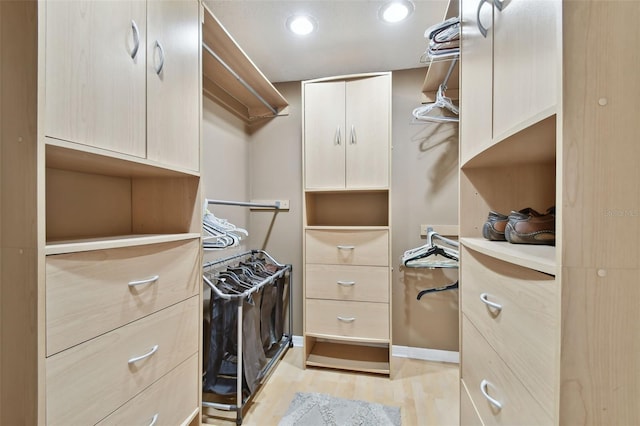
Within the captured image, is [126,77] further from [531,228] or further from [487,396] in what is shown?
[487,396]

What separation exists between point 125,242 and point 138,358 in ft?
1.32

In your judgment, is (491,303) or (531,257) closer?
(531,257)

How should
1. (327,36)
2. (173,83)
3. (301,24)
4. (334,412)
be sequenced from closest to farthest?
(173,83) < (334,412) < (301,24) < (327,36)

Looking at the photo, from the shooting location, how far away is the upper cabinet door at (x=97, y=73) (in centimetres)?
64

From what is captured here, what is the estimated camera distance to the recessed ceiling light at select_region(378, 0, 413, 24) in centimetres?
148

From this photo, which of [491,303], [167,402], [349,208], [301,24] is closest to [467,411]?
[491,303]

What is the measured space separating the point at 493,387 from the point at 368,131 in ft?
5.25

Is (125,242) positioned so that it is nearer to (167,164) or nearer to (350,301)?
(167,164)

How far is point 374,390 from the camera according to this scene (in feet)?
5.65

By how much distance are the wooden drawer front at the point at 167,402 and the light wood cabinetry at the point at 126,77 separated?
0.83m

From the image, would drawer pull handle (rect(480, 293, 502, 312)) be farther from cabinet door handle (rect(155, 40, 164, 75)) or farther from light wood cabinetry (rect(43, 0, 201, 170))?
cabinet door handle (rect(155, 40, 164, 75))

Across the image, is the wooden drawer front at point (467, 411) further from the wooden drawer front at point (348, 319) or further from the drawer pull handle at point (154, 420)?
the drawer pull handle at point (154, 420)

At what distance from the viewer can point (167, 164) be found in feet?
3.34

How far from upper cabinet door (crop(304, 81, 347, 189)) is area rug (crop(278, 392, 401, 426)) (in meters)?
1.40
